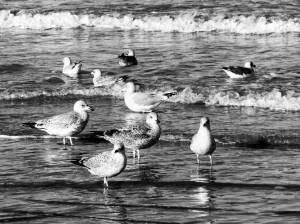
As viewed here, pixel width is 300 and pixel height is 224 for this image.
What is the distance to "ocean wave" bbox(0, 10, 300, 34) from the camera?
3039 centimetres

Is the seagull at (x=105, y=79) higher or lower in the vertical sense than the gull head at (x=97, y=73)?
lower

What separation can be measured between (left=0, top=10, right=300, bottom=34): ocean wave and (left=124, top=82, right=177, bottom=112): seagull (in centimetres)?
1140

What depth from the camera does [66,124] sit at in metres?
15.7

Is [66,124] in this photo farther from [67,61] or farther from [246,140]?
[67,61]

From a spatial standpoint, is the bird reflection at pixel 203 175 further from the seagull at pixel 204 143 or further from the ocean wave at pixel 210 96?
the ocean wave at pixel 210 96

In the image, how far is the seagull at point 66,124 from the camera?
15.6 meters

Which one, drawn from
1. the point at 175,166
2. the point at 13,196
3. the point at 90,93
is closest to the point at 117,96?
the point at 90,93

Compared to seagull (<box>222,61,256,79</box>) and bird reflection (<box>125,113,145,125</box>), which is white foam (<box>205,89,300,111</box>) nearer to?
seagull (<box>222,61,256,79</box>)

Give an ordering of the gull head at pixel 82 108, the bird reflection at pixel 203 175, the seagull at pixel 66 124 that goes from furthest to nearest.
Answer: the gull head at pixel 82 108
the seagull at pixel 66 124
the bird reflection at pixel 203 175

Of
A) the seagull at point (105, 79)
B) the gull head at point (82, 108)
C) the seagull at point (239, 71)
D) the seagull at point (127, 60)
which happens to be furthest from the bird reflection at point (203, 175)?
the seagull at point (127, 60)

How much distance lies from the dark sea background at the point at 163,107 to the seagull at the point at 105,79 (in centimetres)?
22

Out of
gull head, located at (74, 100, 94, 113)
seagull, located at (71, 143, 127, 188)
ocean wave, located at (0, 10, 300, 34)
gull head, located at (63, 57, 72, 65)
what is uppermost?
ocean wave, located at (0, 10, 300, 34)

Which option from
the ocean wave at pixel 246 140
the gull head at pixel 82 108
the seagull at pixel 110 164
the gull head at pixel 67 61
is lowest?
the ocean wave at pixel 246 140

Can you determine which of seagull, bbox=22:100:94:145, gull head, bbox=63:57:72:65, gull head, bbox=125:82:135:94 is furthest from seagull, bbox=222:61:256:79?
seagull, bbox=22:100:94:145
